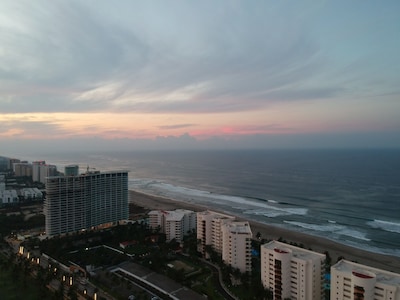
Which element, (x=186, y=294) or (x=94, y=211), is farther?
(x=94, y=211)

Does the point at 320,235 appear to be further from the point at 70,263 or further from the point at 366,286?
the point at 70,263

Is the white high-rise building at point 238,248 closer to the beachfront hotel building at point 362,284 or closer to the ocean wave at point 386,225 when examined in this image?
the beachfront hotel building at point 362,284

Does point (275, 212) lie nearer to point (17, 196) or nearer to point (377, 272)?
point (377, 272)

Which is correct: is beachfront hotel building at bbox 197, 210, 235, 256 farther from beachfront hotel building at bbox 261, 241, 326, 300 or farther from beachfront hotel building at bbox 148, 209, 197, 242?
beachfront hotel building at bbox 261, 241, 326, 300

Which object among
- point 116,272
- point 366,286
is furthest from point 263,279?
point 116,272

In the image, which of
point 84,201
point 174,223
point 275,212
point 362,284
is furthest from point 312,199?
point 362,284

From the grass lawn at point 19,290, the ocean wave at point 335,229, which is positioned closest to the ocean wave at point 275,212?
the ocean wave at point 335,229
